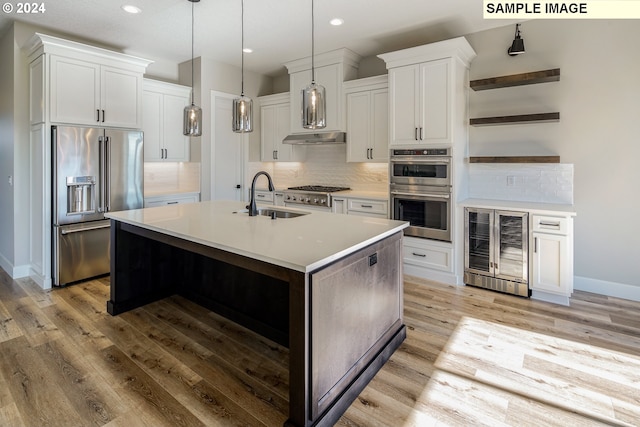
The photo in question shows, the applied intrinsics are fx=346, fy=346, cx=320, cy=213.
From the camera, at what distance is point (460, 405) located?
1.93m

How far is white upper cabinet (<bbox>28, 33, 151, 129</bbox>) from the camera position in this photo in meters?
3.63

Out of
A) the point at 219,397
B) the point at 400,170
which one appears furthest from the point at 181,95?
the point at 219,397

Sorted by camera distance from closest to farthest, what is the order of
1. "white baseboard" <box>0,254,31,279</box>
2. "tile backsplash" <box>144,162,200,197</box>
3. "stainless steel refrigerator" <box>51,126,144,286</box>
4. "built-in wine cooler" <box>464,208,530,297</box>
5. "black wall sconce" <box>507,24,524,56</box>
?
"built-in wine cooler" <box>464,208,530,297</box> < "black wall sconce" <box>507,24,524,56</box> < "stainless steel refrigerator" <box>51,126,144,286</box> < "white baseboard" <box>0,254,31,279</box> < "tile backsplash" <box>144,162,200,197</box>

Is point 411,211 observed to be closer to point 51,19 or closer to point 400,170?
point 400,170

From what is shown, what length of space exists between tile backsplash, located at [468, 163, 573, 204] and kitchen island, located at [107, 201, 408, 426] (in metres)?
2.17

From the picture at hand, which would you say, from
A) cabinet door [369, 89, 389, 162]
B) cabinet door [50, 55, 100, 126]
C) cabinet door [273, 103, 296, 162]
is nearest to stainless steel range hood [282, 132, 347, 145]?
cabinet door [273, 103, 296, 162]

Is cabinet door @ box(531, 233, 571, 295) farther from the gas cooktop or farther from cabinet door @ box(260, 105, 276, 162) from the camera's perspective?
cabinet door @ box(260, 105, 276, 162)

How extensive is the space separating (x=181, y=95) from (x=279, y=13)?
2.25 meters

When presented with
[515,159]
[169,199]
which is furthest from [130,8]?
[515,159]

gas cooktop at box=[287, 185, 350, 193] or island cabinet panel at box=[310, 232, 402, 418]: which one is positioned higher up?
gas cooktop at box=[287, 185, 350, 193]

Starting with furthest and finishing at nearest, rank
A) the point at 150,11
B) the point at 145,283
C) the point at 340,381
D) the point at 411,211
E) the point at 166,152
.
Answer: the point at 166,152
the point at 411,211
the point at 150,11
the point at 145,283
the point at 340,381

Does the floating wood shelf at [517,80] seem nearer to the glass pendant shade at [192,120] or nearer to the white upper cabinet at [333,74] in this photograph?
the white upper cabinet at [333,74]

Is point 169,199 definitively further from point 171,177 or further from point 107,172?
point 107,172

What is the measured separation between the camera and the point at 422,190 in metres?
3.97
